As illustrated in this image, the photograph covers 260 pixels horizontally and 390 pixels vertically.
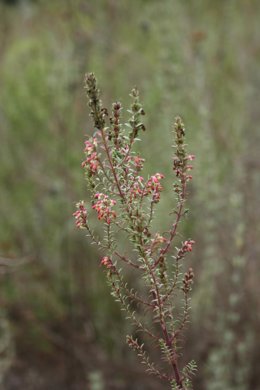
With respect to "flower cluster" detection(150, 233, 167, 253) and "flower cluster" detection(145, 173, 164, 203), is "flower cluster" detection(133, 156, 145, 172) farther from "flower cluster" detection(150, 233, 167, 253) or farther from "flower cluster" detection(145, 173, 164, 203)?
"flower cluster" detection(150, 233, 167, 253)

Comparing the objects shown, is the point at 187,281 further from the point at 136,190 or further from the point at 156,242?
the point at 136,190

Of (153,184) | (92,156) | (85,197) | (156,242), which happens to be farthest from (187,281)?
(85,197)

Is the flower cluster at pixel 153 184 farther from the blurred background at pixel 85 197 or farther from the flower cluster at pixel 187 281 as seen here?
the blurred background at pixel 85 197

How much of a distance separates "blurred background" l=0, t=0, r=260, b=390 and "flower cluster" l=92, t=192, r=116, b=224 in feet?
8.12

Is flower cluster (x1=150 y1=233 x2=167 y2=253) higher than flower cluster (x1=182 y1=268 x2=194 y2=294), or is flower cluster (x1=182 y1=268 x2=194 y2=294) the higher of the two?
flower cluster (x1=150 y1=233 x2=167 y2=253)

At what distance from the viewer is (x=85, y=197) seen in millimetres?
4887

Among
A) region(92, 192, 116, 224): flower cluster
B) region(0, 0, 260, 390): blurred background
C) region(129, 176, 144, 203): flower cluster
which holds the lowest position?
region(92, 192, 116, 224): flower cluster

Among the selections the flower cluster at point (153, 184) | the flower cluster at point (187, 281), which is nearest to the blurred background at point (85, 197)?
the flower cluster at point (187, 281)

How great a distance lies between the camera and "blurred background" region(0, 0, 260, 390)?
4008mm

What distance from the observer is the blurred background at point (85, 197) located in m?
4.01

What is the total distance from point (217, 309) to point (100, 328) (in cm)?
89

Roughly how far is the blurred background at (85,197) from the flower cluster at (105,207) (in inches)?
97.4

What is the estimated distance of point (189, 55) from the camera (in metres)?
4.77

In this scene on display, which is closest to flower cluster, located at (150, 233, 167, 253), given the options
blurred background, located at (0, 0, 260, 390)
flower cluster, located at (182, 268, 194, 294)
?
flower cluster, located at (182, 268, 194, 294)
